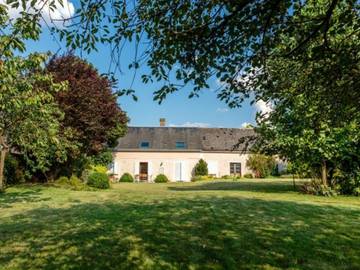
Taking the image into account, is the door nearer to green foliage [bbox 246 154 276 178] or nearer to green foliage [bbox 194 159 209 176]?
green foliage [bbox 194 159 209 176]

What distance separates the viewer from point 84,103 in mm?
21422

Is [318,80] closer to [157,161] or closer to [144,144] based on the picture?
[157,161]

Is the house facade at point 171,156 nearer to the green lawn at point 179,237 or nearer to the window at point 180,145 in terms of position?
the window at point 180,145

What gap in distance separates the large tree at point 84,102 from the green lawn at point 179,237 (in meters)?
9.81

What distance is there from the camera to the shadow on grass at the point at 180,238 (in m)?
6.22

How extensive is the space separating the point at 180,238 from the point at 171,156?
34.4 metres

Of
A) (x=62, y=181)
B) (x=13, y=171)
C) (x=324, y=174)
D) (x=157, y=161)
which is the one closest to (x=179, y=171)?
(x=157, y=161)

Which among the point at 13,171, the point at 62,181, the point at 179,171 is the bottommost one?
the point at 62,181

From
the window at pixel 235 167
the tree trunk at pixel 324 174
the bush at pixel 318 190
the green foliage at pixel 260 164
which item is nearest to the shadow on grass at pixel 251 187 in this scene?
the bush at pixel 318 190

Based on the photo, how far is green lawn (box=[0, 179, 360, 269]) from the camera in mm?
6227

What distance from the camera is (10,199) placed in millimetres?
14672

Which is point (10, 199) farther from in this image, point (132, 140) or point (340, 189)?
point (132, 140)

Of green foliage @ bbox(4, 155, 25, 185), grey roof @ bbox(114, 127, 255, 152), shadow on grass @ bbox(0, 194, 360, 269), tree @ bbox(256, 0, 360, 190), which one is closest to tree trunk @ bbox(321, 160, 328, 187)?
shadow on grass @ bbox(0, 194, 360, 269)

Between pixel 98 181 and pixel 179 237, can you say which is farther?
pixel 98 181
